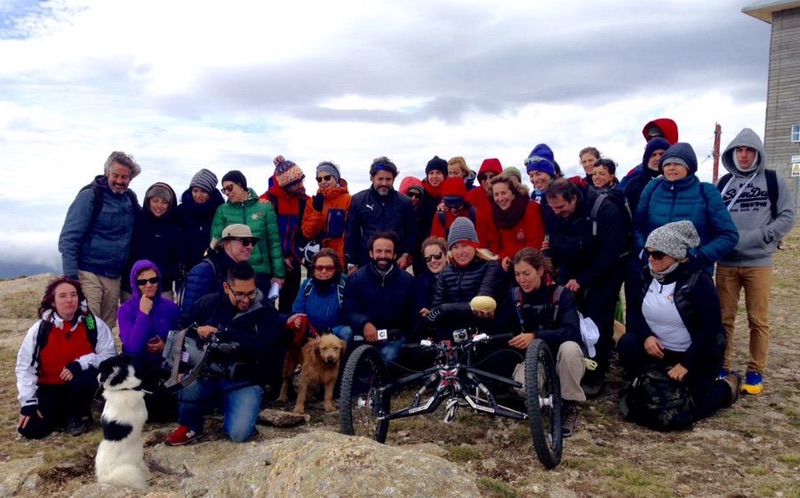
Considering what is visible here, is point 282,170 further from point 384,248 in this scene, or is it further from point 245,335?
point 245,335

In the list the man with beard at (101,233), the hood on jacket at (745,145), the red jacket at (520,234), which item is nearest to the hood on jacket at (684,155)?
the hood on jacket at (745,145)

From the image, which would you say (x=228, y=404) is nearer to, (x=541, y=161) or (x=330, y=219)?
(x=330, y=219)

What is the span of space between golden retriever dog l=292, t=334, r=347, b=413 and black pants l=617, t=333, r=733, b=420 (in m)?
3.00

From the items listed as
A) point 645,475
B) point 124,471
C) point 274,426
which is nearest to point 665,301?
point 645,475

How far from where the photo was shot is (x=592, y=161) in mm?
8727

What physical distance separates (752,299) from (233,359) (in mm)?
5634

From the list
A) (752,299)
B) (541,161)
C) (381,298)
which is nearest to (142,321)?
(381,298)

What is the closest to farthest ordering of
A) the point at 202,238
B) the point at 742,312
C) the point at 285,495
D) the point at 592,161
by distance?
the point at 285,495
the point at 202,238
the point at 592,161
the point at 742,312

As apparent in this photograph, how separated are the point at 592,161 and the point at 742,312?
4.91 meters

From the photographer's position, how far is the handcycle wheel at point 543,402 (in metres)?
4.48

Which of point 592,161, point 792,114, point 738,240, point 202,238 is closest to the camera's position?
point 738,240

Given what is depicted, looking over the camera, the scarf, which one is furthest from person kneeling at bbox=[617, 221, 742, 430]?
the camera

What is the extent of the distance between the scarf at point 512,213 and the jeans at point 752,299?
2.33m

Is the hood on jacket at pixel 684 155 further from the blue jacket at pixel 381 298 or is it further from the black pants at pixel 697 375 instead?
the blue jacket at pixel 381 298
